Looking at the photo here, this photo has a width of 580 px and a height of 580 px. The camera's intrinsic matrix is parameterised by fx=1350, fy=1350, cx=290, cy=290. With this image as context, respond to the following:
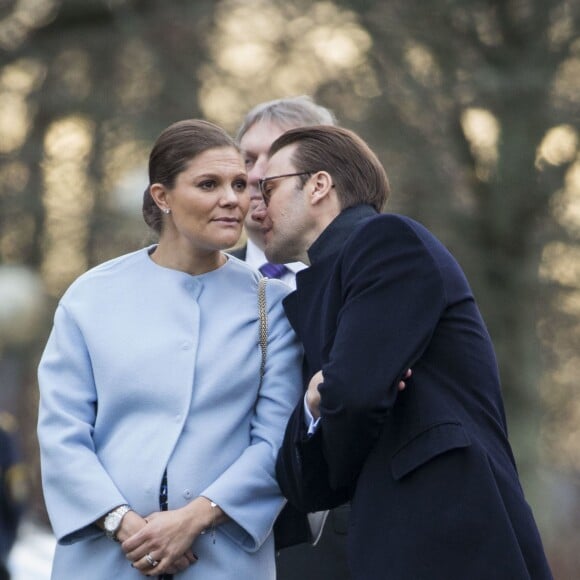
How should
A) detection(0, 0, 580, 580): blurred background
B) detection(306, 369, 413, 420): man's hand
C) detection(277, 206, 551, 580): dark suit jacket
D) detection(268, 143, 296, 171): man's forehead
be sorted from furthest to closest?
detection(0, 0, 580, 580): blurred background
detection(268, 143, 296, 171): man's forehead
detection(306, 369, 413, 420): man's hand
detection(277, 206, 551, 580): dark suit jacket

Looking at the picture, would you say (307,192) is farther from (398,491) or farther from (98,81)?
(98,81)

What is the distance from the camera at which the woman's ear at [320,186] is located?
152 inches

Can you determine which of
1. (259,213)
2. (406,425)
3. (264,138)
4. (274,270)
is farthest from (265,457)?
(264,138)

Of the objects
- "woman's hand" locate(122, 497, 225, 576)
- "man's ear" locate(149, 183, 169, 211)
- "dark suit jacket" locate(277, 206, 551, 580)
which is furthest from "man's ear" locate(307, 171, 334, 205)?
"woman's hand" locate(122, 497, 225, 576)

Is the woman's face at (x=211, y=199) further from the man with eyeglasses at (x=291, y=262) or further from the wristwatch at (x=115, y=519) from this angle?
the wristwatch at (x=115, y=519)

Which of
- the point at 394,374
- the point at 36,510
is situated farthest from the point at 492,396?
the point at 36,510

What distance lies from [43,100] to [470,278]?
Answer: 4807 mm

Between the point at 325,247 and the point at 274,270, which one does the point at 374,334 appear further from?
the point at 274,270

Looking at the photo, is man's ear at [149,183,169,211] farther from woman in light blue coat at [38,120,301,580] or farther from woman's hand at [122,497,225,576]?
woman's hand at [122,497,225,576]

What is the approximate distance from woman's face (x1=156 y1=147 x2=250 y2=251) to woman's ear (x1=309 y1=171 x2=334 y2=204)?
0.21 m

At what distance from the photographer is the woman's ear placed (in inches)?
152

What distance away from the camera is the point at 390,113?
12695 mm

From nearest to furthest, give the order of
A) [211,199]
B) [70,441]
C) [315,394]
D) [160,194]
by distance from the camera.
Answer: [315,394] → [70,441] → [211,199] → [160,194]

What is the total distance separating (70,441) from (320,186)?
3.30 ft
